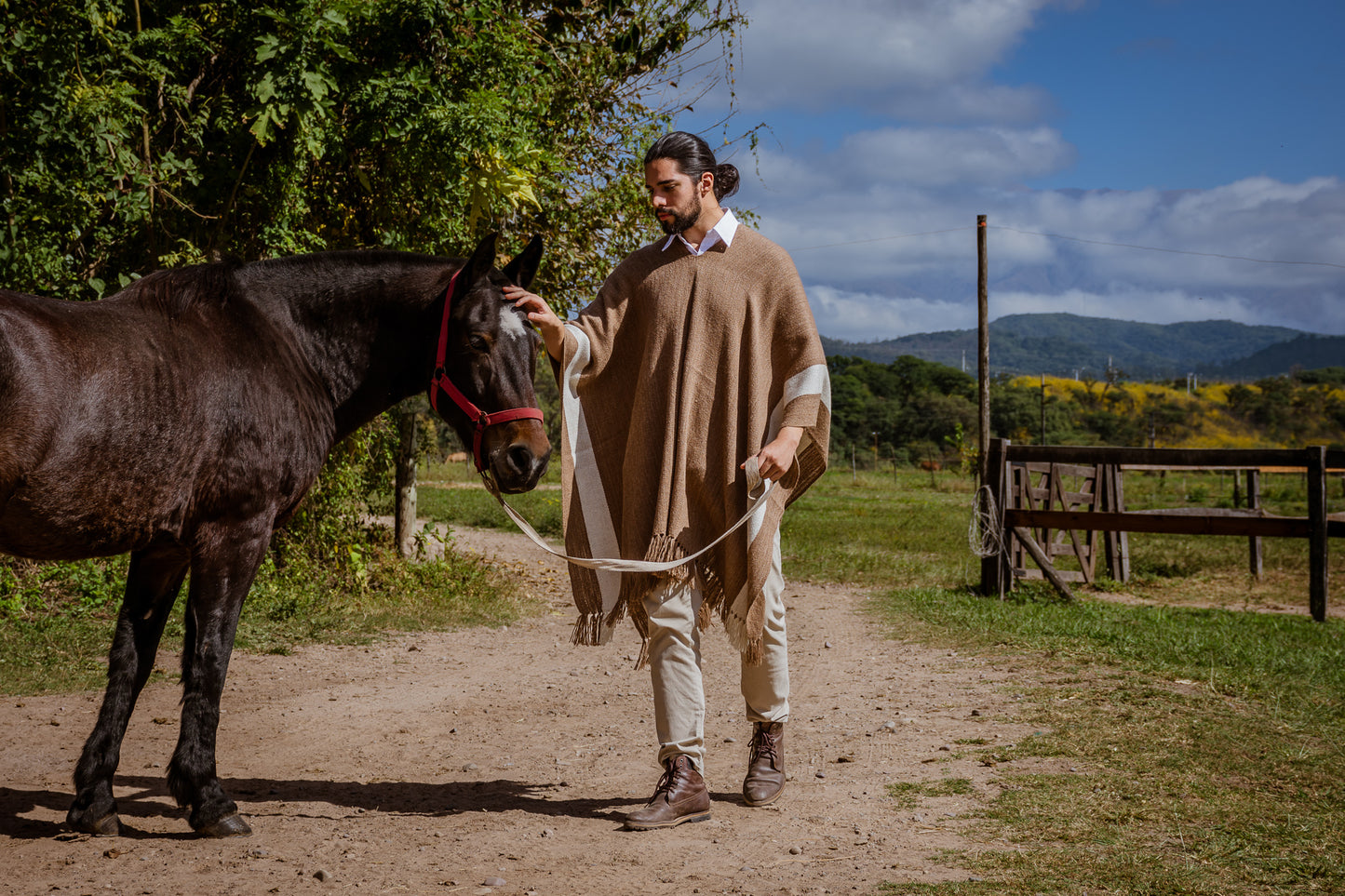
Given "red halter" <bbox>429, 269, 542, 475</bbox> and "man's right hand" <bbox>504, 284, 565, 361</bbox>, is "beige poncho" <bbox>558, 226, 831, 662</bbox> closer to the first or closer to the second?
"man's right hand" <bbox>504, 284, 565, 361</bbox>

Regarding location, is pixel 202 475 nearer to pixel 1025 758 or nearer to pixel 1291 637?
pixel 1025 758

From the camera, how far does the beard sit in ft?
11.3

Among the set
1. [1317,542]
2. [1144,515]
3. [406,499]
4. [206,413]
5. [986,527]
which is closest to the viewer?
[206,413]

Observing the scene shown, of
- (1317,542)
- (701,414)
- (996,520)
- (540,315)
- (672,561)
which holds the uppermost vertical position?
(540,315)

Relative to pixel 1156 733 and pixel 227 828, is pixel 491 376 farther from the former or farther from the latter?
pixel 1156 733

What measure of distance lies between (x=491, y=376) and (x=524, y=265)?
1.74 ft

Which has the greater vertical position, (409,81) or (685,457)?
(409,81)

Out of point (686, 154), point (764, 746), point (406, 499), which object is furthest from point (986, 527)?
point (686, 154)

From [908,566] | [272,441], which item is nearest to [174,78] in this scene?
[272,441]

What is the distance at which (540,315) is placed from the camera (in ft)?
11.2

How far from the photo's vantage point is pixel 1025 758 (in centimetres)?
399

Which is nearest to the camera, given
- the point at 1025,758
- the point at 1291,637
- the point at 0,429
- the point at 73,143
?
the point at 0,429

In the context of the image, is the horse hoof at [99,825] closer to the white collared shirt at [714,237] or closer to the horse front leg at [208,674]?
the horse front leg at [208,674]

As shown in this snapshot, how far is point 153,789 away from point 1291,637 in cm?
756
